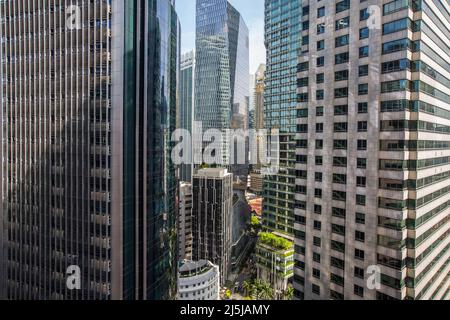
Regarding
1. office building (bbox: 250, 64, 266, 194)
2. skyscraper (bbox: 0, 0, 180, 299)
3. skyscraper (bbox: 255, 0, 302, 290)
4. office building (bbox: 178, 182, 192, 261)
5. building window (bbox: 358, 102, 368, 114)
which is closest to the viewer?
building window (bbox: 358, 102, 368, 114)

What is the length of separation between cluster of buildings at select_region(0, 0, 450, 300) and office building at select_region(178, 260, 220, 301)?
66cm

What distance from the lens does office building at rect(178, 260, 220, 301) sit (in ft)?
149

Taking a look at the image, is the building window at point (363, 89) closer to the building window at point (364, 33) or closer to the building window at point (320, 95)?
the building window at point (320, 95)

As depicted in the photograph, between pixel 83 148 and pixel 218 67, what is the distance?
78800 mm

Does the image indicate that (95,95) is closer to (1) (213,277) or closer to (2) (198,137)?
(1) (213,277)

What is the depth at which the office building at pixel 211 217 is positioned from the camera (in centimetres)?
6312

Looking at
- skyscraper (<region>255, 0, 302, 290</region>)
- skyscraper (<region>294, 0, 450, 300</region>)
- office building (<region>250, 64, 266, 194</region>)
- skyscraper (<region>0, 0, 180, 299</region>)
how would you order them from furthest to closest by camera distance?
1. office building (<region>250, 64, 266, 194</region>)
2. skyscraper (<region>255, 0, 302, 290</region>)
3. skyscraper (<region>0, 0, 180, 299</region>)
4. skyscraper (<region>294, 0, 450, 300</region>)

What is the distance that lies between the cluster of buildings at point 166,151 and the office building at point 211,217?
18.6 m

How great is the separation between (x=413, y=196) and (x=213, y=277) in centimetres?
3805

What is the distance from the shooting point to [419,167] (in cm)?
2009

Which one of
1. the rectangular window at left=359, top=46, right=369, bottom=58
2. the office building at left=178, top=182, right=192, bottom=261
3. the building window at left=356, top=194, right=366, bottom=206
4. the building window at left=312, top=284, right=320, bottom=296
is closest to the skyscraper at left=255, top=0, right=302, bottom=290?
the office building at left=178, top=182, right=192, bottom=261

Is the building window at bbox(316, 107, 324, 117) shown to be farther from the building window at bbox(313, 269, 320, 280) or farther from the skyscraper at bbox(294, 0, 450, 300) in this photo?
the building window at bbox(313, 269, 320, 280)

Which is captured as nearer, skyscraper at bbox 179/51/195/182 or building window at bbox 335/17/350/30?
building window at bbox 335/17/350/30

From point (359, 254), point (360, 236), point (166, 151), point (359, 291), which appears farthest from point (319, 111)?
point (166, 151)
